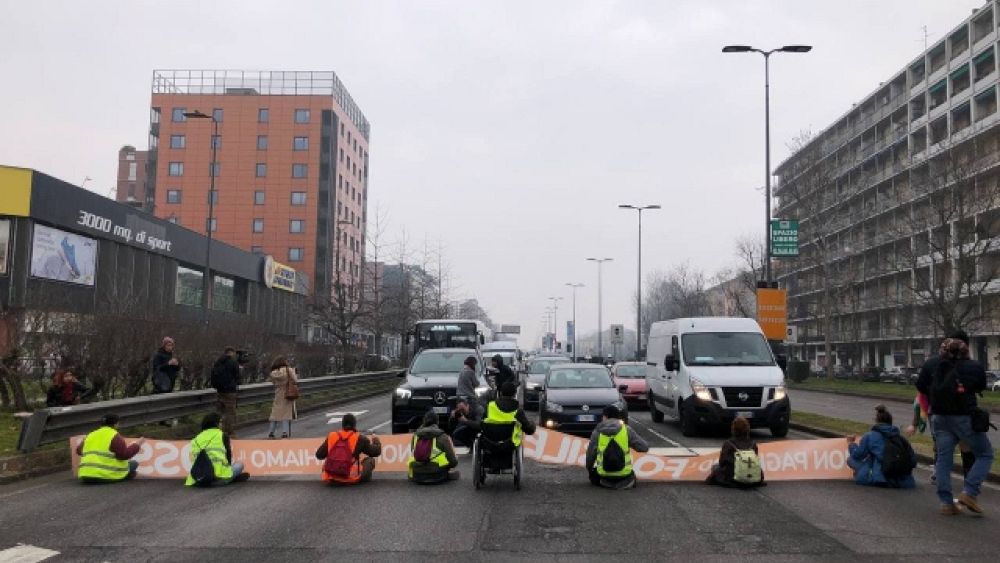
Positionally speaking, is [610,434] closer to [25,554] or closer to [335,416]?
[25,554]

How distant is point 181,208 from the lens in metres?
84.1

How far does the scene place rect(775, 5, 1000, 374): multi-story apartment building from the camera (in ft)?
137

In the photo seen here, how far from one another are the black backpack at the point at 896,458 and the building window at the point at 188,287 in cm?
4342

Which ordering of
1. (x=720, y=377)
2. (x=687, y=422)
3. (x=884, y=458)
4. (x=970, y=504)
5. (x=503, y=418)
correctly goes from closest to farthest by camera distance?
1. (x=970, y=504)
2. (x=503, y=418)
3. (x=884, y=458)
4. (x=720, y=377)
5. (x=687, y=422)

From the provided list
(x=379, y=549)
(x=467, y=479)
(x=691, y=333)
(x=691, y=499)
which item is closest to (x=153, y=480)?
(x=467, y=479)

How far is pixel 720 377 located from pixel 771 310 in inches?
410

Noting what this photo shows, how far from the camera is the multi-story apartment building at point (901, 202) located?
137 ft

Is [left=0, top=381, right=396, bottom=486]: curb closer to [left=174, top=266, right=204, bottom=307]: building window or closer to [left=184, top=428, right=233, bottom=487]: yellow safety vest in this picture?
[left=184, top=428, right=233, bottom=487]: yellow safety vest

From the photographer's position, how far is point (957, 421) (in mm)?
7891

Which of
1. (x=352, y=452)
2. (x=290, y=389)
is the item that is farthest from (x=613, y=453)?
(x=290, y=389)

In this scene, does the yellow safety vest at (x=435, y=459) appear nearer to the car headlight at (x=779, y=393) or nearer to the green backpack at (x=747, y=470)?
the green backpack at (x=747, y=470)

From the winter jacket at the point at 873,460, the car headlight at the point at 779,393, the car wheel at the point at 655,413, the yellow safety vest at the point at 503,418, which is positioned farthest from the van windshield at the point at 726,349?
the yellow safety vest at the point at 503,418

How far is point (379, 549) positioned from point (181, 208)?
8527 centimetres

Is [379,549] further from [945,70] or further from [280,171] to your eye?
[280,171]
